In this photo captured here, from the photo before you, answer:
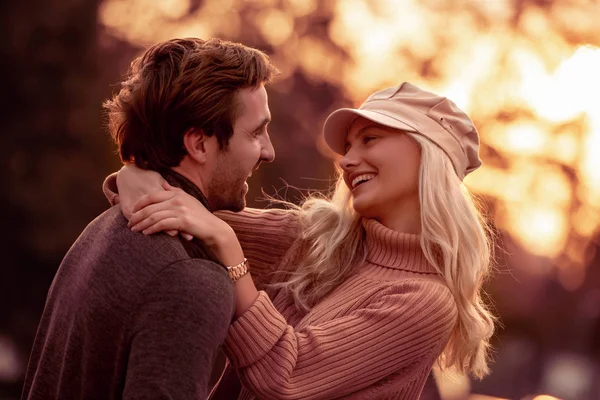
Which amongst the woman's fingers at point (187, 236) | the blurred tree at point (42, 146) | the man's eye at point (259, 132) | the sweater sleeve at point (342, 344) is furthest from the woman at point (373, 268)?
the blurred tree at point (42, 146)

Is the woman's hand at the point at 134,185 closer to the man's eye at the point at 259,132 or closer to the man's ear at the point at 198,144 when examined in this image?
the man's ear at the point at 198,144

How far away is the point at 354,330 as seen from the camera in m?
3.99

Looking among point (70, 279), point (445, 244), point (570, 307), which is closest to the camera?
point (70, 279)

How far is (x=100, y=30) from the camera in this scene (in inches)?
585

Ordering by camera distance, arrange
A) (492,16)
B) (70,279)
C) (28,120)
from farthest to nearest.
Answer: (492,16)
(28,120)
(70,279)

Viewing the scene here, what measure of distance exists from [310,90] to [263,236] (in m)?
13.0

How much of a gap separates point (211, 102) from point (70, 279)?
73cm

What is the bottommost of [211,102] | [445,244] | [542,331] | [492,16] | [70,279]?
[542,331]

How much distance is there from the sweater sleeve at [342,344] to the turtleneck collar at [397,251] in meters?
0.16

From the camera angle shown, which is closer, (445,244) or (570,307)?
(445,244)

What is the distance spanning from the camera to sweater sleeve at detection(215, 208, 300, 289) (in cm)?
459

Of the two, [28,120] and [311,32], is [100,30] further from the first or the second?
[311,32]

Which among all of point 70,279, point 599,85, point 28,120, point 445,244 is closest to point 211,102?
point 70,279

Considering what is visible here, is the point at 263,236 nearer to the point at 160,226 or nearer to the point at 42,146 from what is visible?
the point at 160,226
